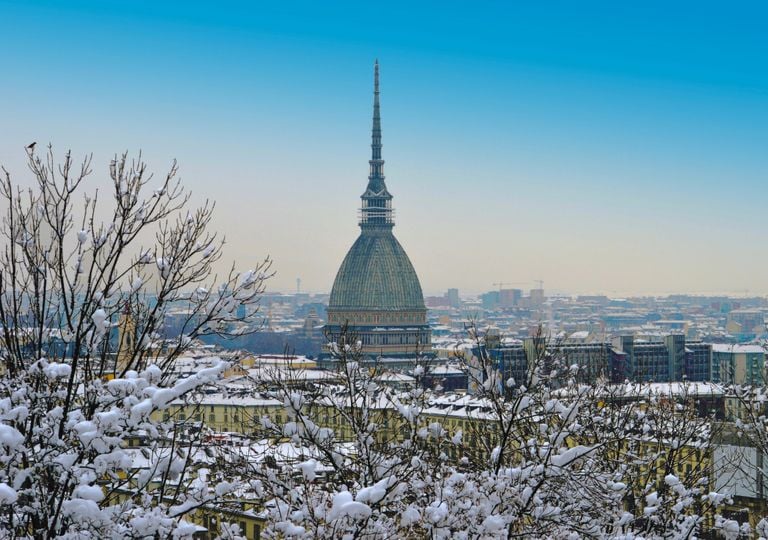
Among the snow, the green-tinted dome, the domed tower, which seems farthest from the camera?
the green-tinted dome

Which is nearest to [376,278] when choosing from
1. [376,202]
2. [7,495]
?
[376,202]

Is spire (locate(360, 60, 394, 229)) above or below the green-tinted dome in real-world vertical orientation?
above

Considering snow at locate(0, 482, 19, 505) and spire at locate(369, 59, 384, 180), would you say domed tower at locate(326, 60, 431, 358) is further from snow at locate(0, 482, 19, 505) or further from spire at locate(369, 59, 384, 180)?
snow at locate(0, 482, 19, 505)

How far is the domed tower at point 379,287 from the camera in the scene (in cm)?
15075

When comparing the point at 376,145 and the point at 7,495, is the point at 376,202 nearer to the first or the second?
the point at 376,145

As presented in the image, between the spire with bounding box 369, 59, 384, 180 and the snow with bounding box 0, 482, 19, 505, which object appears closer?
the snow with bounding box 0, 482, 19, 505

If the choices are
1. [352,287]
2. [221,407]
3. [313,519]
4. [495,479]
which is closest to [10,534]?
[313,519]

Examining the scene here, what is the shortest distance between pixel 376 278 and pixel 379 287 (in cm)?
148

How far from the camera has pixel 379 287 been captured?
6156 inches

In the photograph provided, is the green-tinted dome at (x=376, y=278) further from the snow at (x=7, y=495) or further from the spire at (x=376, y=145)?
the snow at (x=7, y=495)

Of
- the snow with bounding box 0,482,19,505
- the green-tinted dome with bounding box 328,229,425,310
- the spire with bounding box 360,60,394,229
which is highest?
the spire with bounding box 360,60,394,229

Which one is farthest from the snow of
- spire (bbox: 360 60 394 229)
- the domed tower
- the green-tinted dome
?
spire (bbox: 360 60 394 229)

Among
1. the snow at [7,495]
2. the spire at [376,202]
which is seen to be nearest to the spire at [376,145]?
the spire at [376,202]

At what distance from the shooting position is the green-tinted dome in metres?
156
